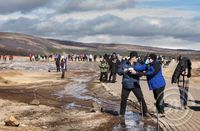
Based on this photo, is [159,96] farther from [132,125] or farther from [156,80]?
[132,125]

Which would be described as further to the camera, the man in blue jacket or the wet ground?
the man in blue jacket

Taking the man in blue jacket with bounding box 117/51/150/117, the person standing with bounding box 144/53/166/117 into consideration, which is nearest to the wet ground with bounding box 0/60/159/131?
the man in blue jacket with bounding box 117/51/150/117

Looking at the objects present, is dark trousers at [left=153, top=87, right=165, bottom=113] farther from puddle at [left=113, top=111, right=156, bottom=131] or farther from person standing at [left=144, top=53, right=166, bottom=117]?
puddle at [left=113, top=111, right=156, bottom=131]

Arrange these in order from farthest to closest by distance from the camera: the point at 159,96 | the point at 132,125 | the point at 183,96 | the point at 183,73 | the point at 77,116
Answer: the point at 183,73
the point at 183,96
the point at 77,116
the point at 159,96
the point at 132,125

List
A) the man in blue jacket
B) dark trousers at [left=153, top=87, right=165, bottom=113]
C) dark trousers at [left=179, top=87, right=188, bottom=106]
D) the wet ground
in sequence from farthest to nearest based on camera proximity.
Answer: dark trousers at [left=179, top=87, right=188, bottom=106], dark trousers at [left=153, top=87, right=165, bottom=113], the man in blue jacket, the wet ground

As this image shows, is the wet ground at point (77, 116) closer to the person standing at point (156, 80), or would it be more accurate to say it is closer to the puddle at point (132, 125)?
the puddle at point (132, 125)

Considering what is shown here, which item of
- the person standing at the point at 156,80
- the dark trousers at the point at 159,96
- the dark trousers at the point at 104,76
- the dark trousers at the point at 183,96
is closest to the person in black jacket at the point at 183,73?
the dark trousers at the point at 183,96

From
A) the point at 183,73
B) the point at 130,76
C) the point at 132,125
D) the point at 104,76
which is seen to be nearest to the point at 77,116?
the point at 130,76

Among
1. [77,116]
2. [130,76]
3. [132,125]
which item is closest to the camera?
[132,125]

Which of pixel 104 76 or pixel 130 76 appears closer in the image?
pixel 130 76

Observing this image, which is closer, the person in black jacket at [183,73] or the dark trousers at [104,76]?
the person in black jacket at [183,73]

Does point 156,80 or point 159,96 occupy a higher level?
point 156,80

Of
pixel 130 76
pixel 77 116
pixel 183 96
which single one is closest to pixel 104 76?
pixel 183 96

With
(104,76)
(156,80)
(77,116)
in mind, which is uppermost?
(156,80)
